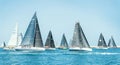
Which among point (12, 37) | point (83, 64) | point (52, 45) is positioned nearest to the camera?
point (83, 64)

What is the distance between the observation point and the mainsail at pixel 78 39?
4210 inches

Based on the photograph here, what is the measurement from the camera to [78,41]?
10719cm

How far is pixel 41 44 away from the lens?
337ft

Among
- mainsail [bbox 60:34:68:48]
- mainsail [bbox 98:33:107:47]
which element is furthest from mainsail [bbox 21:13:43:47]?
mainsail [bbox 98:33:107:47]

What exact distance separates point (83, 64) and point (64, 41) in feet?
368

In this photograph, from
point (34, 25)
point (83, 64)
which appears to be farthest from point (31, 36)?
point (83, 64)

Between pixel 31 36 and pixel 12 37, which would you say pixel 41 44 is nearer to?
pixel 31 36

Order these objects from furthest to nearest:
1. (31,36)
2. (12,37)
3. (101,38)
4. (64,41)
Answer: (101,38) < (64,41) < (12,37) < (31,36)

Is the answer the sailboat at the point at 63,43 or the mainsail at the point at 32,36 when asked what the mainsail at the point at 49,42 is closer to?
the sailboat at the point at 63,43

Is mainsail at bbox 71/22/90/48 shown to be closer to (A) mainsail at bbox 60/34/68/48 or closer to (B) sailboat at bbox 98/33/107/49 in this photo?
(A) mainsail at bbox 60/34/68/48

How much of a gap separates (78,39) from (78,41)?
67 centimetres

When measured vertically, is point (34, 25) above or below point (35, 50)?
above

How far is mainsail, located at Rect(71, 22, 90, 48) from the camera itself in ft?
351

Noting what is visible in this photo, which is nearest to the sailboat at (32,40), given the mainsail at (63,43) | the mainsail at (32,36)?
the mainsail at (32,36)
